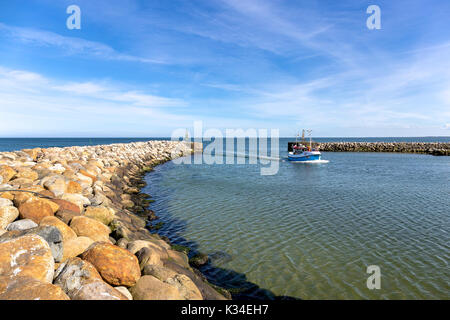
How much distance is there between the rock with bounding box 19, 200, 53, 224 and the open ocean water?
4.89 meters

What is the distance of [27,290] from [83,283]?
82cm

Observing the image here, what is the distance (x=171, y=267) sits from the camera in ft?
20.1

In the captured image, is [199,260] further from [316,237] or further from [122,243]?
[316,237]

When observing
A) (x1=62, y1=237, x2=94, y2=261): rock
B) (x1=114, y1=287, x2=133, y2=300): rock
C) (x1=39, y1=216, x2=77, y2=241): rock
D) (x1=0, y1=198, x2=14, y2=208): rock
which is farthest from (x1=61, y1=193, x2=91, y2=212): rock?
(x1=114, y1=287, x2=133, y2=300): rock

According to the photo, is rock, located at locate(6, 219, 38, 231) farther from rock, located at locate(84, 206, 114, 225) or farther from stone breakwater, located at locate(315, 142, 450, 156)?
stone breakwater, located at locate(315, 142, 450, 156)

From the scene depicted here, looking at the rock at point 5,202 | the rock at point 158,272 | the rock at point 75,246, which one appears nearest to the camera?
the rock at point 158,272

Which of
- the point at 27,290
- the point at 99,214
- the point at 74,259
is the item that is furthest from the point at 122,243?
the point at 27,290

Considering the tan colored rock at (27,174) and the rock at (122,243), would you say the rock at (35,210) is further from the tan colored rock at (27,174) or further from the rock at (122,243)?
the tan colored rock at (27,174)

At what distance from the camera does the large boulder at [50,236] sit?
505 centimetres

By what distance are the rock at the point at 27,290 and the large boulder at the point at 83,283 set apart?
0.30m

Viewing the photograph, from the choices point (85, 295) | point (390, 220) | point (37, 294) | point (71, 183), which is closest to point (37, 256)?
point (37, 294)

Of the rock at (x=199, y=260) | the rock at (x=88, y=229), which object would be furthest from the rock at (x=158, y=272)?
the rock at (x=199, y=260)

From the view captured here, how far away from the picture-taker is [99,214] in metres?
8.33
